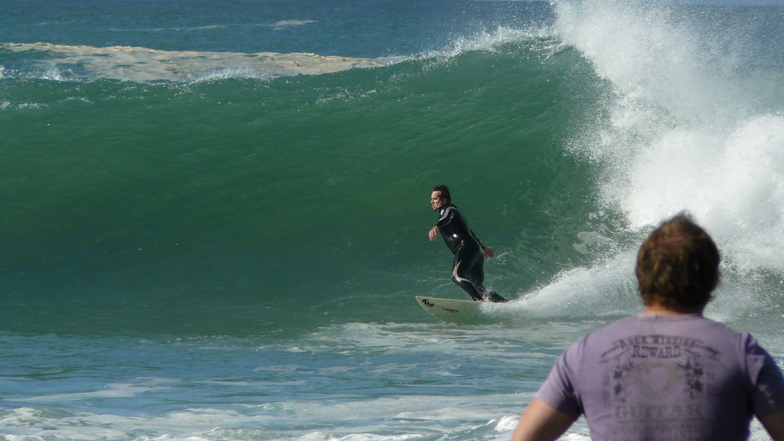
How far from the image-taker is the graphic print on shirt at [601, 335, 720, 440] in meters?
1.62

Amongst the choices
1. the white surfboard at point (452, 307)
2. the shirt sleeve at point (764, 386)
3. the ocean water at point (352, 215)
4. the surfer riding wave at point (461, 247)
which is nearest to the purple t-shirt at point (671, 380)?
the shirt sleeve at point (764, 386)

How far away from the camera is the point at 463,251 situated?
742 centimetres

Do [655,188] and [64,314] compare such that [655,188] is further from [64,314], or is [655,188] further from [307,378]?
[64,314]

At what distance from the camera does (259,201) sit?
10.2 m

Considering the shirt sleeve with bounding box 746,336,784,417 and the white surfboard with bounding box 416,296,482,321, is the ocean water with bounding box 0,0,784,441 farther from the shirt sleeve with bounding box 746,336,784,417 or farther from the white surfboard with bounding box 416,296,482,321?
the shirt sleeve with bounding box 746,336,784,417

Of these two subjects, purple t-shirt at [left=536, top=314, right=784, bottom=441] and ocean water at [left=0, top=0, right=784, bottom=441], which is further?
ocean water at [left=0, top=0, right=784, bottom=441]

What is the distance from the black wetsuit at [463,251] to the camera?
24.2 feet

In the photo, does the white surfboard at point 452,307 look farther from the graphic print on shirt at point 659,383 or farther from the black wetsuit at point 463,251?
the graphic print on shirt at point 659,383

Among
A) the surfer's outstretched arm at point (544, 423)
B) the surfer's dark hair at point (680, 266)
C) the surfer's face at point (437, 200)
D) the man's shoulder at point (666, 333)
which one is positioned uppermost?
the surfer's face at point (437, 200)

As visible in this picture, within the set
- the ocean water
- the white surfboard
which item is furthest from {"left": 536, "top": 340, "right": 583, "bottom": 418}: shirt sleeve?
the white surfboard

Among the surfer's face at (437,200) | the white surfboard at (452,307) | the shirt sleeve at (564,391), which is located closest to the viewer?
the shirt sleeve at (564,391)

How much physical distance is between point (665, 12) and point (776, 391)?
13.7 meters

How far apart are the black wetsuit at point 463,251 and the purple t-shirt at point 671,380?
223 inches

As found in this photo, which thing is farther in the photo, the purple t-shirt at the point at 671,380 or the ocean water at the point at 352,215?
the ocean water at the point at 352,215
